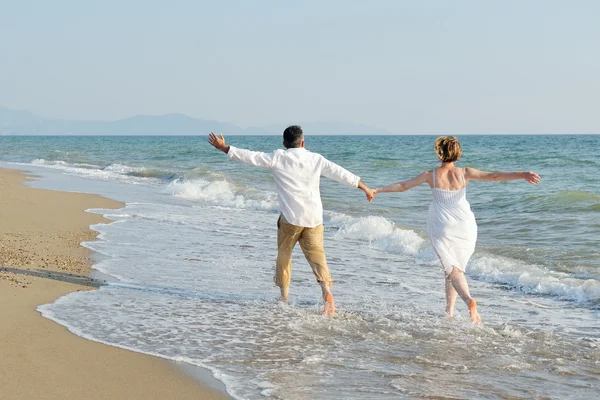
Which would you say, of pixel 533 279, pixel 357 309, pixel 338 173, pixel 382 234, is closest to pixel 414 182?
pixel 338 173

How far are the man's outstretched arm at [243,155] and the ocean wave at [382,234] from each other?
489 centimetres

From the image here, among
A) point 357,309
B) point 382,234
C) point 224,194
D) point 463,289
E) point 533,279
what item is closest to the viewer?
point 463,289

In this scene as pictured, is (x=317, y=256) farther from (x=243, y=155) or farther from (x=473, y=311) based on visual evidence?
(x=473, y=311)

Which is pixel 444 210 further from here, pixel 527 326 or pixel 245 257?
pixel 245 257

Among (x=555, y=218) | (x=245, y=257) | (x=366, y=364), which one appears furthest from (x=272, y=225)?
(x=366, y=364)

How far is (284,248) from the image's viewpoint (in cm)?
686

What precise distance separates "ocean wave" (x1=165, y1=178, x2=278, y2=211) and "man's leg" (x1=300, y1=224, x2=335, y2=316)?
33.3 feet

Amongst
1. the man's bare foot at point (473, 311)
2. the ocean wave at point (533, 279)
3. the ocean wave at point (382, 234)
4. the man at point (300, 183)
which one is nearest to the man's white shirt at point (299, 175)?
the man at point (300, 183)

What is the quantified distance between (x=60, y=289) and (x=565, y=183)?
19.3m

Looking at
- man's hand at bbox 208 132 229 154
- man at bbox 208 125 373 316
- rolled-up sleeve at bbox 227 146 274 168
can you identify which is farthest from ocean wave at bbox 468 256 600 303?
man's hand at bbox 208 132 229 154

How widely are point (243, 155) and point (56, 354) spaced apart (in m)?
2.32

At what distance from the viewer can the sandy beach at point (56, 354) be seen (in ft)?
14.3

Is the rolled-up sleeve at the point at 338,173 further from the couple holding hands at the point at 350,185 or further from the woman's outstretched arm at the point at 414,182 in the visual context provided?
the woman's outstretched arm at the point at 414,182

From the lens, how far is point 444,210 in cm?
638
